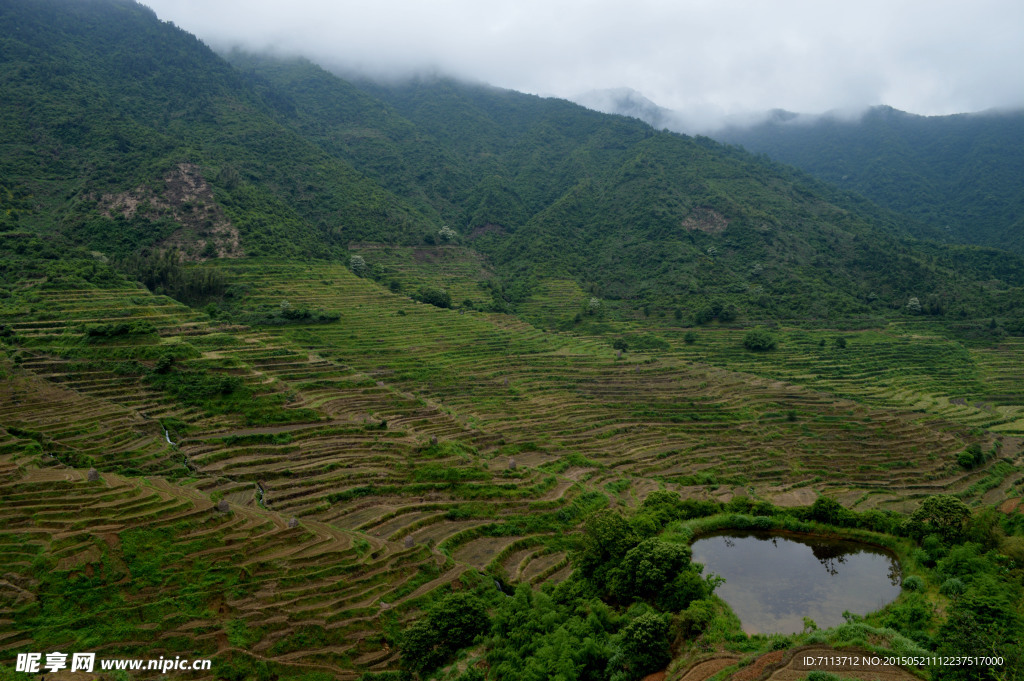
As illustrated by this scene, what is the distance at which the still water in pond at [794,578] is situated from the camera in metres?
18.8

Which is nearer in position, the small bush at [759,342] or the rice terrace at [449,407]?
the rice terrace at [449,407]

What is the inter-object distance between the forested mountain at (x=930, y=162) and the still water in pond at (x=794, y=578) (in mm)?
84666

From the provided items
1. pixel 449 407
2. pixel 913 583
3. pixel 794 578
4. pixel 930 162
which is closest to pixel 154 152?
pixel 449 407

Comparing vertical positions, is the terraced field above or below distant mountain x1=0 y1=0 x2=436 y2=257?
below

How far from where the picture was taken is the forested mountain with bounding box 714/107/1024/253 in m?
91.7

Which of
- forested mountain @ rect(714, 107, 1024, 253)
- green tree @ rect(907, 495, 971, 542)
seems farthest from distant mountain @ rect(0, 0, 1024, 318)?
green tree @ rect(907, 495, 971, 542)

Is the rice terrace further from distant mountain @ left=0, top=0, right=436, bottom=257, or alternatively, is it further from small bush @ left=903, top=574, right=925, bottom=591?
distant mountain @ left=0, top=0, right=436, bottom=257

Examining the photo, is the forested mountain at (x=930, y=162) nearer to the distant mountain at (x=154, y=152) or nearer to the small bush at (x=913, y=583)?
the small bush at (x=913, y=583)

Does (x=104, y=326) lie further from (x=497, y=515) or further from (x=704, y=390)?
(x=704, y=390)

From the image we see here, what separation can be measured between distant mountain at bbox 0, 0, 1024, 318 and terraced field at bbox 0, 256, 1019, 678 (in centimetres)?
1305

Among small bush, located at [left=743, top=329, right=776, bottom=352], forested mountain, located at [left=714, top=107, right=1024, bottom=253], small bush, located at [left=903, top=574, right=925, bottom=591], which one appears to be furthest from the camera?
forested mountain, located at [left=714, top=107, right=1024, bottom=253]

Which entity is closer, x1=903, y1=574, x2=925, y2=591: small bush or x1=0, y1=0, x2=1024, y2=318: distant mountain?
x1=903, y1=574, x2=925, y2=591: small bush

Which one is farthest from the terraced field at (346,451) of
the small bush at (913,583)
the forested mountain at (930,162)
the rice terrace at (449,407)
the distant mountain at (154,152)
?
the forested mountain at (930,162)

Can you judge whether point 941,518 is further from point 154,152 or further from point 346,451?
point 154,152
